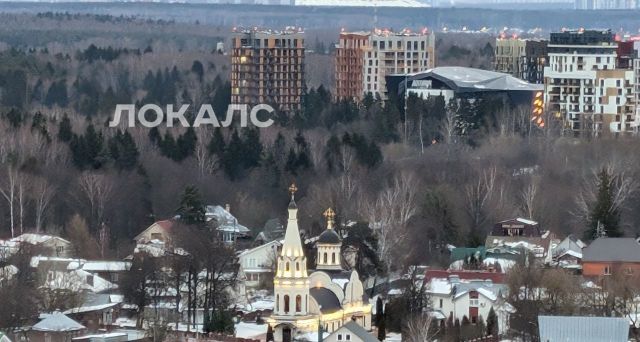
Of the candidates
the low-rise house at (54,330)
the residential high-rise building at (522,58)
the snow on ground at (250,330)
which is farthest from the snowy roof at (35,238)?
the residential high-rise building at (522,58)

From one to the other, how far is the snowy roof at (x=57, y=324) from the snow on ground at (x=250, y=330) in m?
3.30

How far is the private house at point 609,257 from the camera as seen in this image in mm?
68188

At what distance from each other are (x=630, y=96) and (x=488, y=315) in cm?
3891

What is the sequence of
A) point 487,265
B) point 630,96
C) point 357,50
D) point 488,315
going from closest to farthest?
point 488,315 → point 487,265 → point 630,96 → point 357,50

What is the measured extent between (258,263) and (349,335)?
14.0 m

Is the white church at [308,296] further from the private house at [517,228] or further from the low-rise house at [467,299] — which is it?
the private house at [517,228]

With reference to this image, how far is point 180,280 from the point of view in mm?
64562

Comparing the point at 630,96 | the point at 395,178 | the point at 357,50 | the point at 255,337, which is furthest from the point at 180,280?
the point at 357,50

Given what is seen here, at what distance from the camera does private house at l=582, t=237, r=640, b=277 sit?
68188 millimetres

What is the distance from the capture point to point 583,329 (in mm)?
57031

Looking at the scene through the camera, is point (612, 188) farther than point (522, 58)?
No

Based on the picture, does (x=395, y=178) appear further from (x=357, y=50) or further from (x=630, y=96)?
(x=357, y=50)

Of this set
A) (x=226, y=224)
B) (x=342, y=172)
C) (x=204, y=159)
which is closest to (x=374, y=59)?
(x=204, y=159)

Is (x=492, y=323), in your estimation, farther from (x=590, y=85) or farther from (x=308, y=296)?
(x=590, y=85)
